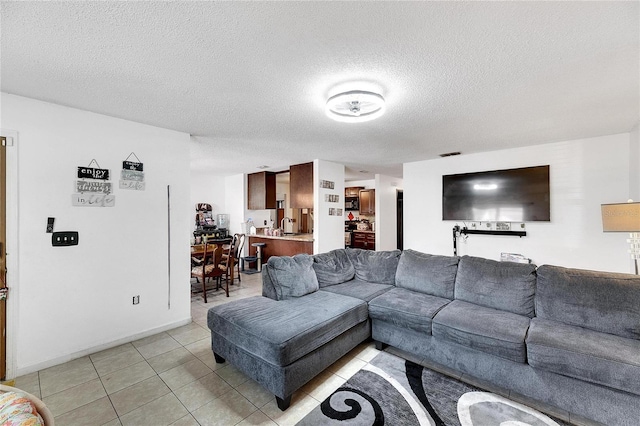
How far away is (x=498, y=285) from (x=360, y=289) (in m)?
1.43

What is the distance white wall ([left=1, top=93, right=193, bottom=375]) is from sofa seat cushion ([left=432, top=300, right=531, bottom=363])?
123 inches

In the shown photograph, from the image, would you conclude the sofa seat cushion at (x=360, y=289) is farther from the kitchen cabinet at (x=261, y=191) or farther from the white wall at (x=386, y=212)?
the white wall at (x=386, y=212)

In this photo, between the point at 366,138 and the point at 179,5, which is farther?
the point at 366,138

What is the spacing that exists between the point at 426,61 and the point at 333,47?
2.24 ft

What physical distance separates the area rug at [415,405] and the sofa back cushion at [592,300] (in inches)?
32.8

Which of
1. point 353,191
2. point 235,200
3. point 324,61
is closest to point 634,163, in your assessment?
point 324,61

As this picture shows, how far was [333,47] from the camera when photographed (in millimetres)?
1692

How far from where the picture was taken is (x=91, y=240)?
2748 millimetres

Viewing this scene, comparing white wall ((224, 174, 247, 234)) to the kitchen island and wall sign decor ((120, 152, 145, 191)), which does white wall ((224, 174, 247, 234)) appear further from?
wall sign decor ((120, 152, 145, 191))

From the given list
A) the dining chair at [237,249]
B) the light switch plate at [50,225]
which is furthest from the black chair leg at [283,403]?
the dining chair at [237,249]

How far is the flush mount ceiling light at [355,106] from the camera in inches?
86.6

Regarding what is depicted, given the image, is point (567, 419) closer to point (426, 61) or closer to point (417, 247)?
point (426, 61)

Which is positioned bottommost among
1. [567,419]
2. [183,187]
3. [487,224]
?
[567,419]

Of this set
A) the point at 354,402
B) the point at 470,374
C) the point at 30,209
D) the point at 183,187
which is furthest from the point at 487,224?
the point at 30,209
